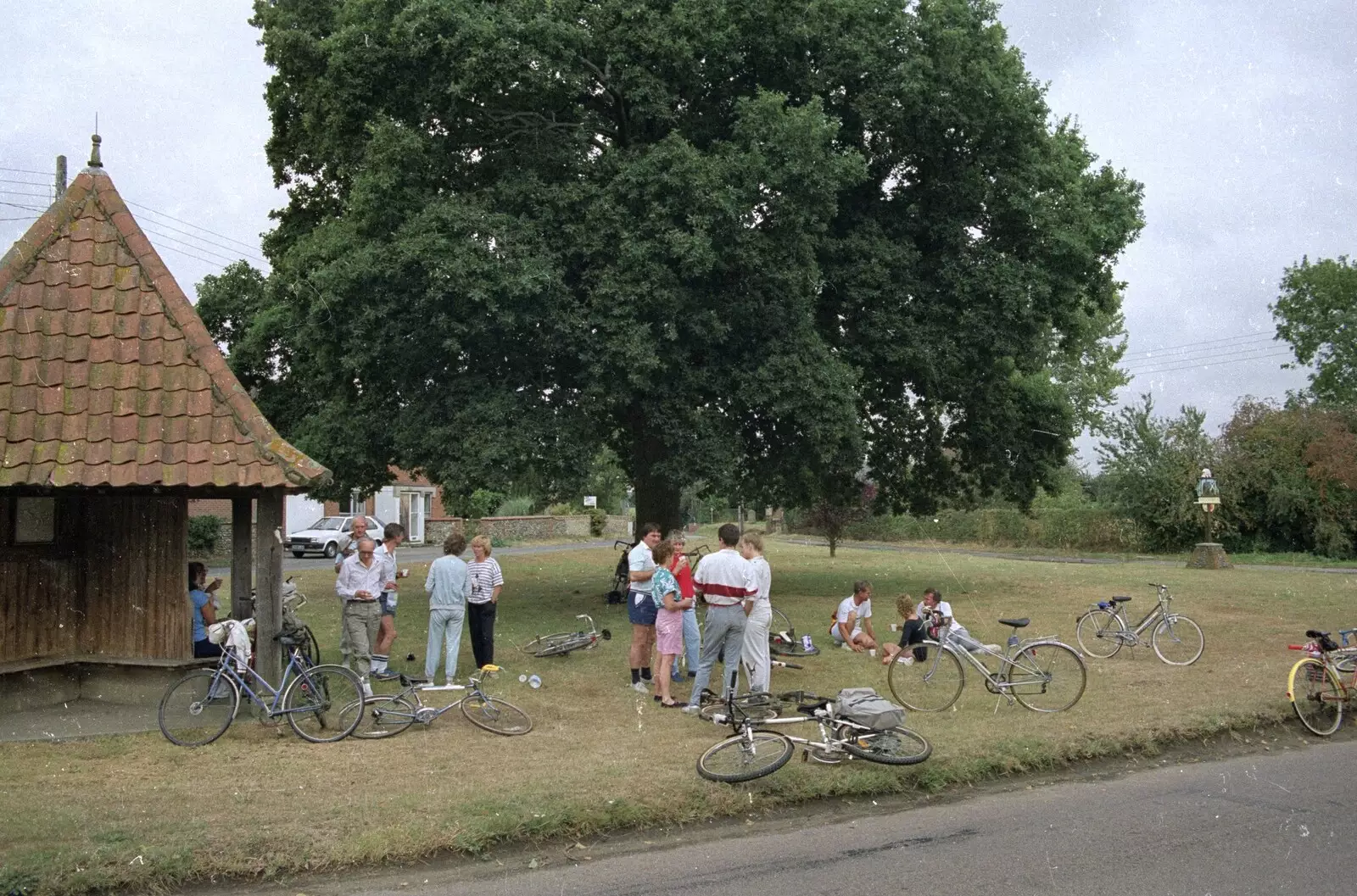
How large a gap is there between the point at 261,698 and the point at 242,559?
182cm

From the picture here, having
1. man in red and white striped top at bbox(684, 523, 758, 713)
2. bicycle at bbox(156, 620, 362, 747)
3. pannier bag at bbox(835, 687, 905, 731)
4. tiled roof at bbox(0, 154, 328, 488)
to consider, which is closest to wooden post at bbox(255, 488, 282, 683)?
bicycle at bbox(156, 620, 362, 747)

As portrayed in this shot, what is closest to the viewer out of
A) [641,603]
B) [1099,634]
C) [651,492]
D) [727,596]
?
[727,596]

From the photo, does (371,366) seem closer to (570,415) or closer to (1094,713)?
(570,415)

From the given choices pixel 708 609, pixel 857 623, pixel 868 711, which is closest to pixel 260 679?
pixel 708 609

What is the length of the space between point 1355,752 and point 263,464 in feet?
33.8

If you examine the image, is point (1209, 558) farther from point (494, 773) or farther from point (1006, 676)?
point (494, 773)

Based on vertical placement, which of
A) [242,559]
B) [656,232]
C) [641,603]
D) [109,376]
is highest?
[656,232]

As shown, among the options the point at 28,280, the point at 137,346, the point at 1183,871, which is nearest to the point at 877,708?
the point at 1183,871

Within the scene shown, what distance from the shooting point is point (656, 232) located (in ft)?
56.5

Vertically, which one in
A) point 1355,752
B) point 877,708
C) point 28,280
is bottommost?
point 1355,752

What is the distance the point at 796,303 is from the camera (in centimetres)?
1847

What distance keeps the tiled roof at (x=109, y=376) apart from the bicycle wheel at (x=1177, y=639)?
10.7m

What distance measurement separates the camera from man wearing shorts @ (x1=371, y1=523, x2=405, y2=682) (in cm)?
1246

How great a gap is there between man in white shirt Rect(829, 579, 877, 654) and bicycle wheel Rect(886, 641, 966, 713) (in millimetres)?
3854
